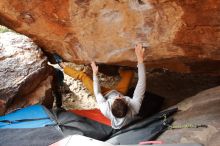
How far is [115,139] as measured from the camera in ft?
16.2

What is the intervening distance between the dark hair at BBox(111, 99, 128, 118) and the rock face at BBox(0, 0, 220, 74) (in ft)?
2.43

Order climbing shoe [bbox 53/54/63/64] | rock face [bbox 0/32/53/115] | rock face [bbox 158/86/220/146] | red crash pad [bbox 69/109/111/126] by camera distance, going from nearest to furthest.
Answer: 1. rock face [bbox 158/86/220/146]
2. red crash pad [bbox 69/109/111/126]
3. rock face [bbox 0/32/53/115]
4. climbing shoe [bbox 53/54/63/64]

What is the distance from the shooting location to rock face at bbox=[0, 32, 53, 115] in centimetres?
591

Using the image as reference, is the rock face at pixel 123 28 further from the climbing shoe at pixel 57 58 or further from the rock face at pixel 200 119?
the rock face at pixel 200 119

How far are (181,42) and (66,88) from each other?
12.0 feet

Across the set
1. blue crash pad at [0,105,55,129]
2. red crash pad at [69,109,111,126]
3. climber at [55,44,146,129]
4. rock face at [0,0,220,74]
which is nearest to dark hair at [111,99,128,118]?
climber at [55,44,146,129]

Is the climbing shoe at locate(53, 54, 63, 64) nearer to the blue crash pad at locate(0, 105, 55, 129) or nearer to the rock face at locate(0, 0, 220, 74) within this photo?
the rock face at locate(0, 0, 220, 74)

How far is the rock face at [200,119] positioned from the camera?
417 cm

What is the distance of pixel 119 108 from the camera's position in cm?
496

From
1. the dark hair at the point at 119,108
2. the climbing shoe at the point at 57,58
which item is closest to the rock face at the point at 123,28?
the climbing shoe at the point at 57,58

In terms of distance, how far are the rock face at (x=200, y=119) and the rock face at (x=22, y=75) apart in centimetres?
243

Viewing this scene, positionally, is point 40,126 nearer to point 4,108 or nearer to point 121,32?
point 4,108

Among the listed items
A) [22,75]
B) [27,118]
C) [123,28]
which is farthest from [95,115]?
[123,28]

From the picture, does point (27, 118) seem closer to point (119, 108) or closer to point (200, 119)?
point (119, 108)
